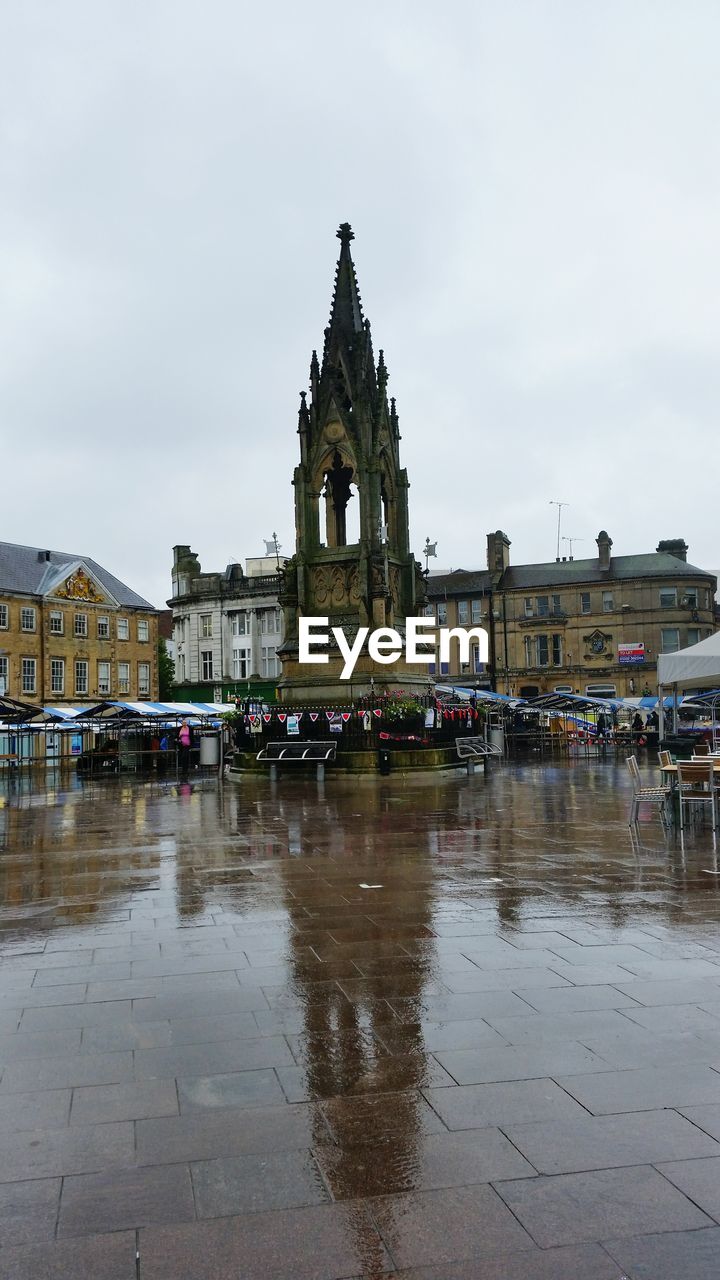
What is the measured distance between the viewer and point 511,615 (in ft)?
250

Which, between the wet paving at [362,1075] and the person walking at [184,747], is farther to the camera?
the person walking at [184,747]

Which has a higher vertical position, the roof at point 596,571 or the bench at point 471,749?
the roof at point 596,571

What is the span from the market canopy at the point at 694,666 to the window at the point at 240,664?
59.9 meters

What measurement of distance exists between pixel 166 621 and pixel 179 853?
311 feet

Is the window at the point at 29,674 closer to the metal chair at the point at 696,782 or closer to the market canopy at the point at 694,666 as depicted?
the market canopy at the point at 694,666

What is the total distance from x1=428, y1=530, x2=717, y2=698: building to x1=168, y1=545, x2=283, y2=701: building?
14.1 m

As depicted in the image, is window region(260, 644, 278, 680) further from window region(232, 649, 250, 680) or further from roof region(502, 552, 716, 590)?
roof region(502, 552, 716, 590)

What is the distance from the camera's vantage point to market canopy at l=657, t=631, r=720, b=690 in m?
17.0

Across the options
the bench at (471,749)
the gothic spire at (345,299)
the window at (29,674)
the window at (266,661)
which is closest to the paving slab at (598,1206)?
the bench at (471,749)

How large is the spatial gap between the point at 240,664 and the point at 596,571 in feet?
95.1

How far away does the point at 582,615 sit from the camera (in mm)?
74062

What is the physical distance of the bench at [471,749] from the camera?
2641 centimetres

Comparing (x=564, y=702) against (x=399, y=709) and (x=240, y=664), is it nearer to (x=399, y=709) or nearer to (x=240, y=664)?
(x=399, y=709)

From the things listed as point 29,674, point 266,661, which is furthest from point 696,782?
point 266,661
